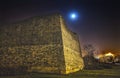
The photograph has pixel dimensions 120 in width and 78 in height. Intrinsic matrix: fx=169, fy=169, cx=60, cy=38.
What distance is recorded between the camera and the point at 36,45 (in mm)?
15258

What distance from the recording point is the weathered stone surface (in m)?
14.6

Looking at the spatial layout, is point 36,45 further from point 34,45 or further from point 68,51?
point 68,51

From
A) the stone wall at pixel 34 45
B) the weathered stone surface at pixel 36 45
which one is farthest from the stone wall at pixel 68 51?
the stone wall at pixel 34 45

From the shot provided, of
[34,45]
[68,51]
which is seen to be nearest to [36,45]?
[34,45]

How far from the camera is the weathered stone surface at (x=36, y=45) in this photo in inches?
573

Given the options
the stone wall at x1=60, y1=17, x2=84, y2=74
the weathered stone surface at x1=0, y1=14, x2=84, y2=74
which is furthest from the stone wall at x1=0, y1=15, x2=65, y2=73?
the stone wall at x1=60, y1=17, x2=84, y2=74

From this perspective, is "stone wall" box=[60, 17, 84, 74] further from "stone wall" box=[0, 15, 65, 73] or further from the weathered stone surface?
"stone wall" box=[0, 15, 65, 73]

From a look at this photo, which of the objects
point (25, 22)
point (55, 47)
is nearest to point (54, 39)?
point (55, 47)

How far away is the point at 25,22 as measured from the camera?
15742 millimetres

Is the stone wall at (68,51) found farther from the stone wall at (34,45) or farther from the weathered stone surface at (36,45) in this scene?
the stone wall at (34,45)

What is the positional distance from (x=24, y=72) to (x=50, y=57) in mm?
2691

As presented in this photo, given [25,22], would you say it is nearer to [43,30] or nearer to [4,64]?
[43,30]

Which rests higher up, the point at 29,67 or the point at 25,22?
the point at 25,22

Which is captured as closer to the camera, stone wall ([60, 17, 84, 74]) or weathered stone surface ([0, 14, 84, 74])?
weathered stone surface ([0, 14, 84, 74])
